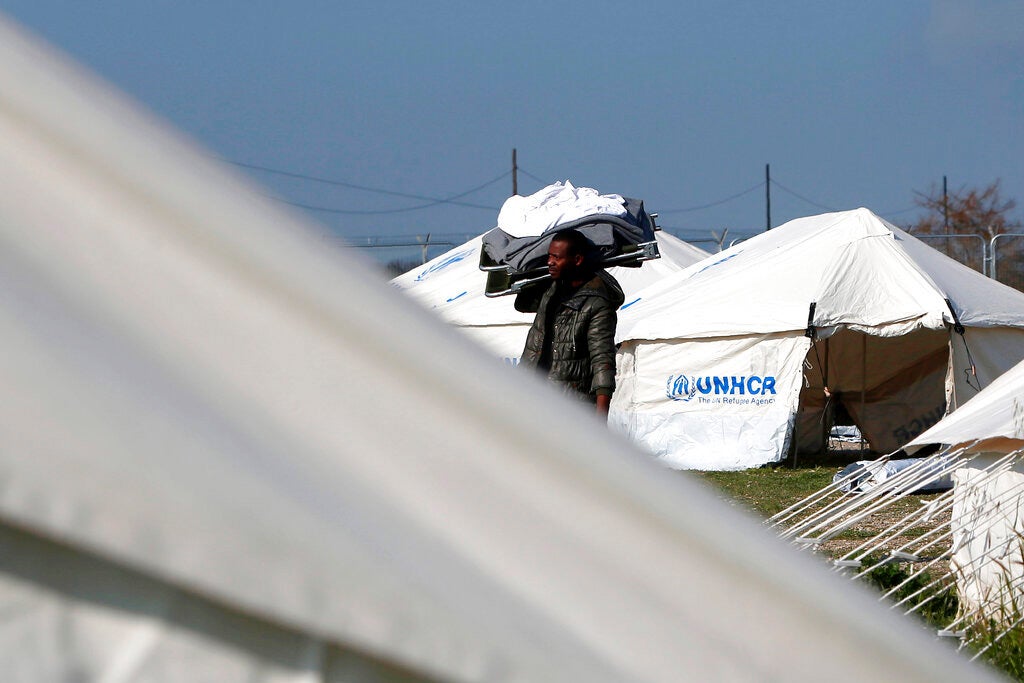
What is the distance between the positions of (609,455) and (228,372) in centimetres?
18

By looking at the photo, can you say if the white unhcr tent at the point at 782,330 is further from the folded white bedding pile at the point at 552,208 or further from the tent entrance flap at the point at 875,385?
the folded white bedding pile at the point at 552,208

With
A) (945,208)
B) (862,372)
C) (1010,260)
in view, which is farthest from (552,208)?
(945,208)

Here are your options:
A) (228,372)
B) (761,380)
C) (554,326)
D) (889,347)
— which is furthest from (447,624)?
(889,347)

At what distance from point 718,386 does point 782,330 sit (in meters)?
1.04

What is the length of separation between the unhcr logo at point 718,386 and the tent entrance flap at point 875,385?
1.95 metres

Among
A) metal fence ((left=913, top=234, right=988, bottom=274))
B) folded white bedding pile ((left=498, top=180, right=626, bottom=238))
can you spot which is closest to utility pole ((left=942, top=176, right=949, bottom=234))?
metal fence ((left=913, top=234, right=988, bottom=274))

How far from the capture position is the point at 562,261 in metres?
4.84

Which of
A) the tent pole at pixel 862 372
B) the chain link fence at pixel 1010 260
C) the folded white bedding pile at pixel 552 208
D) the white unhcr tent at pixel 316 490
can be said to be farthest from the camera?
the chain link fence at pixel 1010 260

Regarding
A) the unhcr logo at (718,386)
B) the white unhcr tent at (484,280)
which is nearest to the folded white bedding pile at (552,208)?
the unhcr logo at (718,386)

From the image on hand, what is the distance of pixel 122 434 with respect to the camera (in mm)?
479

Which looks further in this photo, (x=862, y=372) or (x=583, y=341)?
(x=862, y=372)

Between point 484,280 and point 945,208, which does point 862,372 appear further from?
point 945,208

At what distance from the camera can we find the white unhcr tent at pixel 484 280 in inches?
633

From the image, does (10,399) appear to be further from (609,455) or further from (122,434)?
(609,455)
